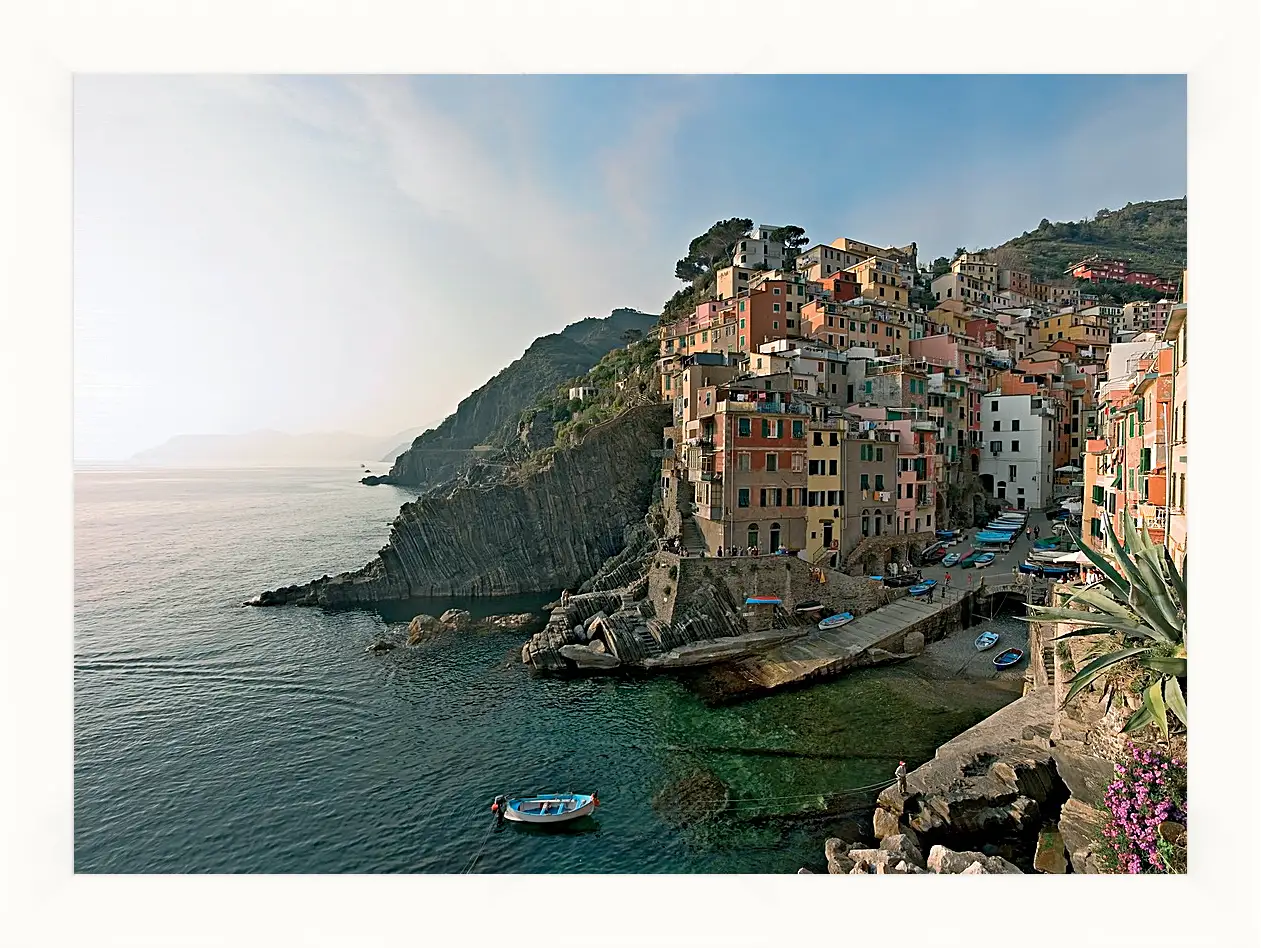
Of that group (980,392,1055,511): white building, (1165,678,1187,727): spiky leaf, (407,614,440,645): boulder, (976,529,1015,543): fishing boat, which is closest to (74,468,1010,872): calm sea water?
(407,614,440,645): boulder

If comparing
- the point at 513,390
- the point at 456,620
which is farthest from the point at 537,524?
the point at 513,390

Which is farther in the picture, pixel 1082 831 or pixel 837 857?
pixel 837 857

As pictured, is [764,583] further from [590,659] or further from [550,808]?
[550,808]

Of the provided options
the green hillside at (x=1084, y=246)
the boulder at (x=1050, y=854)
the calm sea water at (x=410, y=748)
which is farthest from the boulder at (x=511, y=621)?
the green hillside at (x=1084, y=246)

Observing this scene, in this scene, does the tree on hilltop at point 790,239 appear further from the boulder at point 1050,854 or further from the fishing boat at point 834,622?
the boulder at point 1050,854

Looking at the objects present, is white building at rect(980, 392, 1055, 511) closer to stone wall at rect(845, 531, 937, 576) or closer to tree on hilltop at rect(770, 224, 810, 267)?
stone wall at rect(845, 531, 937, 576)
